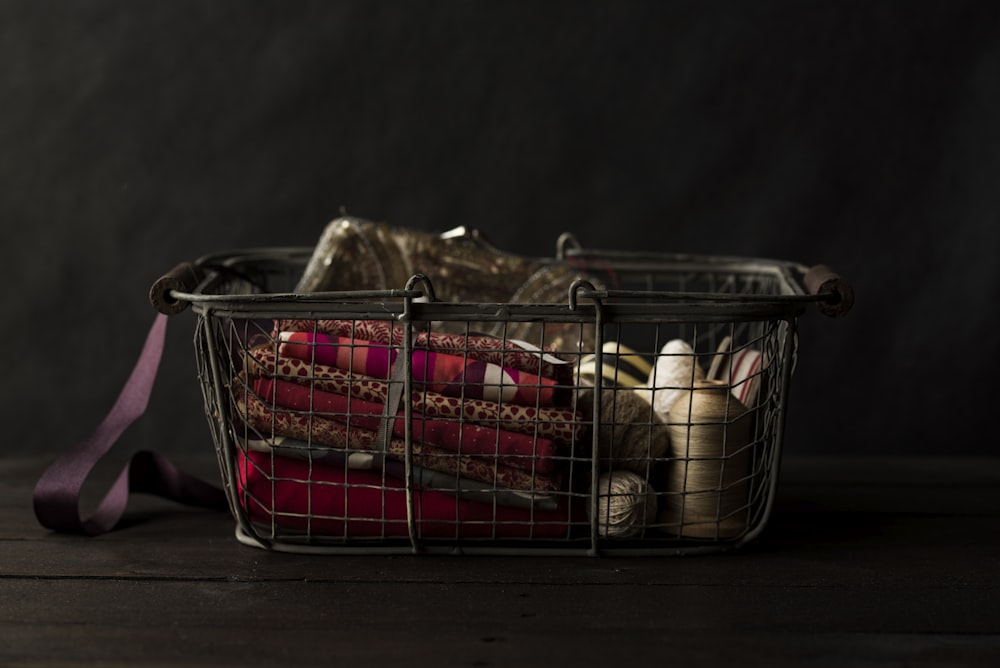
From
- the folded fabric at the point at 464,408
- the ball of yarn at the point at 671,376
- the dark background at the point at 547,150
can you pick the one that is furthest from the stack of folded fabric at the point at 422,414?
the dark background at the point at 547,150

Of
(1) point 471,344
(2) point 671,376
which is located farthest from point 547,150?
(1) point 471,344

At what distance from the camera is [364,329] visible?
3.13ft

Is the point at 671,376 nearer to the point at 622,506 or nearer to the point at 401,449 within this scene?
the point at 622,506

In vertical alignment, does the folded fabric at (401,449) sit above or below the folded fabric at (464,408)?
below

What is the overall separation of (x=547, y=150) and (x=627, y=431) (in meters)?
0.77

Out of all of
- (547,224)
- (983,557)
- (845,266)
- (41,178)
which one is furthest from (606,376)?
(41,178)

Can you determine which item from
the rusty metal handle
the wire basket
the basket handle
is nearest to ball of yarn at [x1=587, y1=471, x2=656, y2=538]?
the wire basket

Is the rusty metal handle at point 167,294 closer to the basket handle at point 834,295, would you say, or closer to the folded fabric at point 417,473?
the folded fabric at point 417,473

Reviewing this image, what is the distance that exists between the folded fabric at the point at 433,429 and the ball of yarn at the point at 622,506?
0.17ft

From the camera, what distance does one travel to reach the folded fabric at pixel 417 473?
93cm

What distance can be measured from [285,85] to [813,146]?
0.78m

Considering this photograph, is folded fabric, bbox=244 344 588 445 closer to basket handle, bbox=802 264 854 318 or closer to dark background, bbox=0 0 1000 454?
basket handle, bbox=802 264 854 318

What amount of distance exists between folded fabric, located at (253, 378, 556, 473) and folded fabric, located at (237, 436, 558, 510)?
2 centimetres

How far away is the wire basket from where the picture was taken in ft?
2.98
